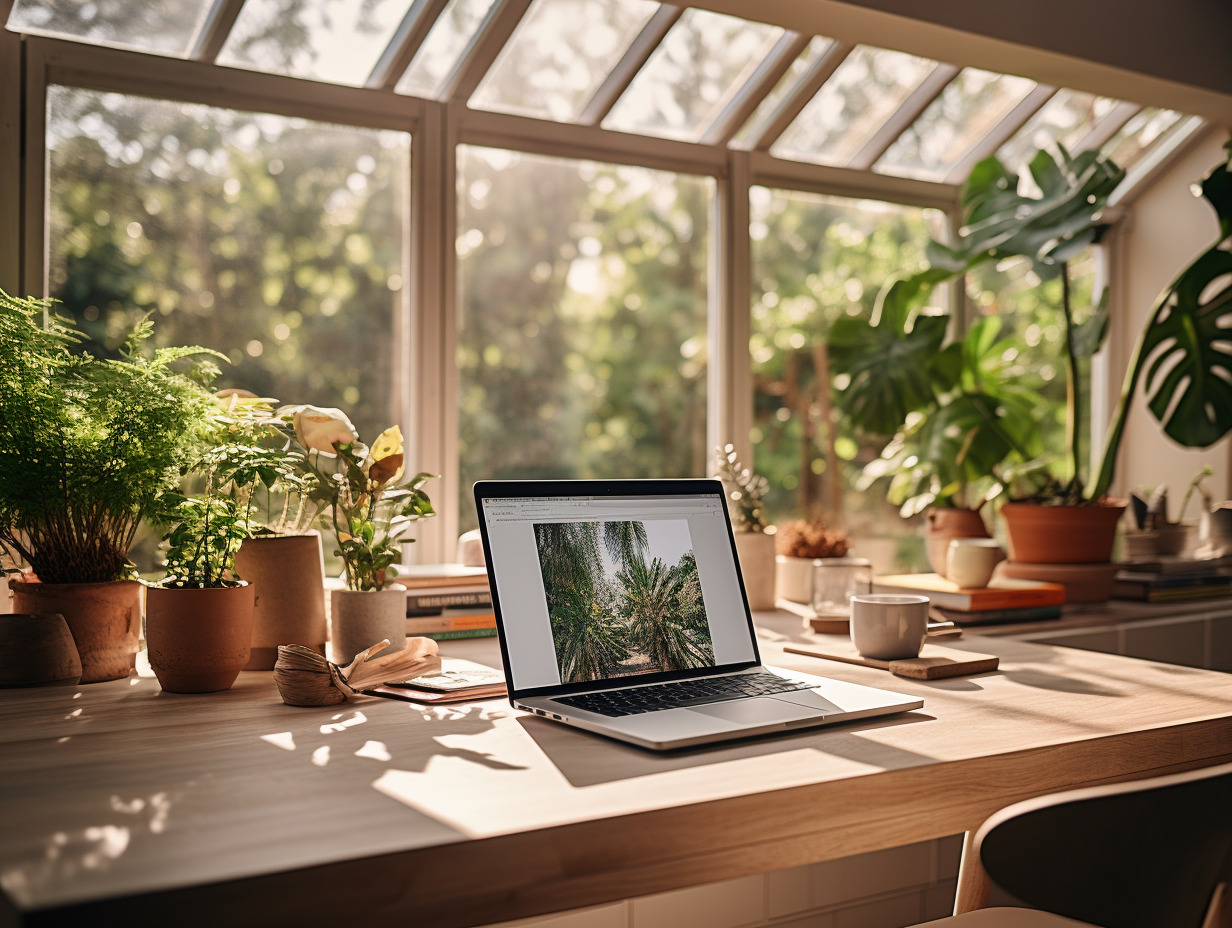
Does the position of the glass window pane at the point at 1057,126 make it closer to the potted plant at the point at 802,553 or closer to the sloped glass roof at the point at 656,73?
the sloped glass roof at the point at 656,73

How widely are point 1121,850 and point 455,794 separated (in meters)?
0.55

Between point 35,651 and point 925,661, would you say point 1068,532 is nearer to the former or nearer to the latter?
point 925,661

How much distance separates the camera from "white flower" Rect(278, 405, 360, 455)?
1425mm

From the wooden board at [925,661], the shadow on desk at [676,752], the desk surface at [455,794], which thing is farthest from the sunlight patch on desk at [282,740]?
the wooden board at [925,661]

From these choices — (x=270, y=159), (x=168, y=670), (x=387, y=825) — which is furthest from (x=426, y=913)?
(x=270, y=159)

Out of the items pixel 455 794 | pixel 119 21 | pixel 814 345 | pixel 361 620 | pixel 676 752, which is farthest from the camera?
pixel 814 345

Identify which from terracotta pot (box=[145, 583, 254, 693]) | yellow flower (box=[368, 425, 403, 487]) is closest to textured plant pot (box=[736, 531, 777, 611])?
yellow flower (box=[368, 425, 403, 487])

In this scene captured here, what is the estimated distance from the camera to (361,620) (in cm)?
141

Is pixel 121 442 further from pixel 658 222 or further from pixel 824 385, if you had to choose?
pixel 658 222

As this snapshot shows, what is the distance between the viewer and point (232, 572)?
1.38 metres

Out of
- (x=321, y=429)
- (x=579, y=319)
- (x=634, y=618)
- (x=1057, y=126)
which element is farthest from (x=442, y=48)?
(x=579, y=319)

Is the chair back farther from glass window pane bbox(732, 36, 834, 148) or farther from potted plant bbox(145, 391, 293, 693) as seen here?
glass window pane bbox(732, 36, 834, 148)

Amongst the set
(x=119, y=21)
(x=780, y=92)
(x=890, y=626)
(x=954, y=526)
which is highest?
(x=780, y=92)

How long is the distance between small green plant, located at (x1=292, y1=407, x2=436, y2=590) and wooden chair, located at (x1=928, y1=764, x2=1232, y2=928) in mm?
856
